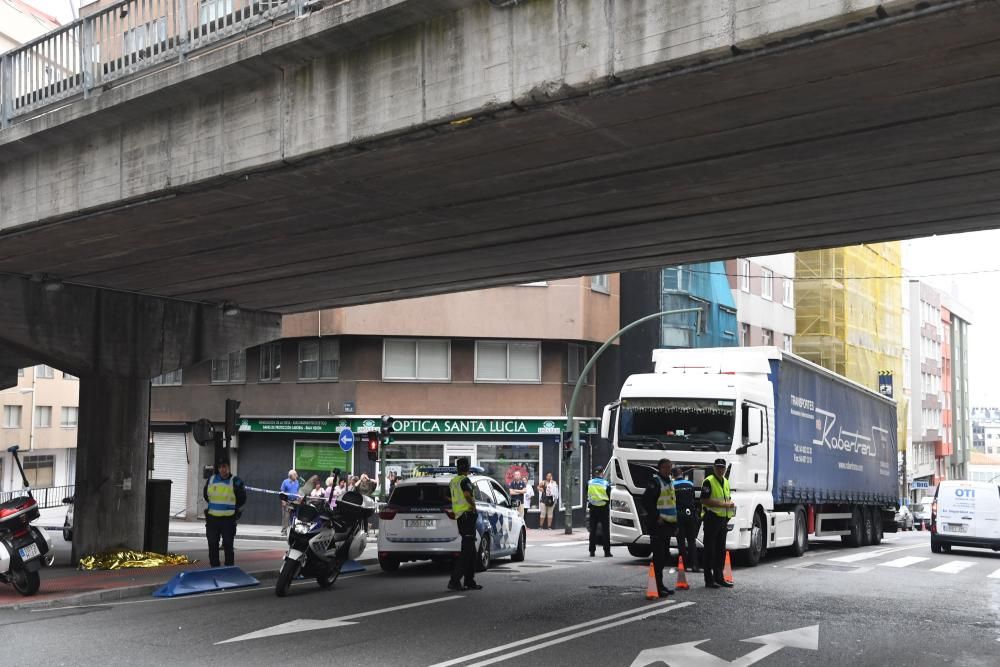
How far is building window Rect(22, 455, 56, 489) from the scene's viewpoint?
63188 mm

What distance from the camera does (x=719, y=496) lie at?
14.5 meters

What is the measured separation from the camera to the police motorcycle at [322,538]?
13225 millimetres

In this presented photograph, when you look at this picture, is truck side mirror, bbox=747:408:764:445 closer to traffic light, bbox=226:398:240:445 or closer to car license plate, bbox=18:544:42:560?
traffic light, bbox=226:398:240:445

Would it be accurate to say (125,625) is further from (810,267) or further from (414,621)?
(810,267)

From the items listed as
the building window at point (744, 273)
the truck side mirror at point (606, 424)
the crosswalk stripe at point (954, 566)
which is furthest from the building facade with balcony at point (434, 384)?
the building window at point (744, 273)

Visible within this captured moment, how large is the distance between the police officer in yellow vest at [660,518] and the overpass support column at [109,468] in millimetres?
9531

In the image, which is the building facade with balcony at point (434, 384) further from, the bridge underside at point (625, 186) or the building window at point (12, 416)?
the building window at point (12, 416)

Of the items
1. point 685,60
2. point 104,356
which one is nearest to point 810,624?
point 685,60

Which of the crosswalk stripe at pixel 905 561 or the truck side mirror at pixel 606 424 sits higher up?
the truck side mirror at pixel 606 424

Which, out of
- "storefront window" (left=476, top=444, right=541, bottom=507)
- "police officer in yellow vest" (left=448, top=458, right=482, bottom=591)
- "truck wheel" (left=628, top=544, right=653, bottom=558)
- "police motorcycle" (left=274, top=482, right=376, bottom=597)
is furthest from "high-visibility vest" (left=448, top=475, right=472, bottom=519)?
"storefront window" (left=476, top=444, right=541, bottom=507)

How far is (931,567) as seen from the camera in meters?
19.8

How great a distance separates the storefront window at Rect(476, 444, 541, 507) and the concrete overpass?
18.8m

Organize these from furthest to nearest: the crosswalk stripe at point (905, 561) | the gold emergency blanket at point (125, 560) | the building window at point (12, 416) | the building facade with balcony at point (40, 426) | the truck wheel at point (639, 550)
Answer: the building facade with balcony at point (40, 426), the building window at point (12, 416), the crosswalk stripe at point (905, 561), the truck wheel at point (639, 550), the gold emergency blanket at point (125, 560)

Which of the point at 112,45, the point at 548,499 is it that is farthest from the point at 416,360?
the point at 112,45
